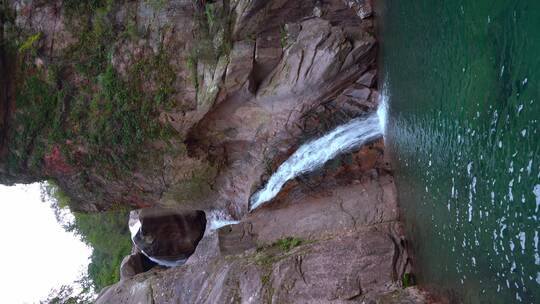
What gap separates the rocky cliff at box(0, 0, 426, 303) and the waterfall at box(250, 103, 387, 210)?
0.57 feet

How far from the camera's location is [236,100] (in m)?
10.8

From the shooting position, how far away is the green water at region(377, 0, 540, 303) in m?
4.94

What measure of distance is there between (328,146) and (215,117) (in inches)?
105

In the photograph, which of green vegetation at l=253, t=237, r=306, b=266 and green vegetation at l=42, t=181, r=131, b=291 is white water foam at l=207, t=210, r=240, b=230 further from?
green vegetation at l=42, t=181, r=131, b=291

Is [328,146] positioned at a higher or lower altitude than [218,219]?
higher

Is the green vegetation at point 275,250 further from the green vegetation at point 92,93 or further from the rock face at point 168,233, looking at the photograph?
the rock face at point 168,233

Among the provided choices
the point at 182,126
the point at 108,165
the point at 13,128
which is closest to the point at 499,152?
the point at 182,126

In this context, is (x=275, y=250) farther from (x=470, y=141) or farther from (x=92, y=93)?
(x=92, y=93)

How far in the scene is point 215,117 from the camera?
36.8ft

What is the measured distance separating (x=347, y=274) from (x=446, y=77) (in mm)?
3736

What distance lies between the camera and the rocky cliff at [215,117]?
9.80m

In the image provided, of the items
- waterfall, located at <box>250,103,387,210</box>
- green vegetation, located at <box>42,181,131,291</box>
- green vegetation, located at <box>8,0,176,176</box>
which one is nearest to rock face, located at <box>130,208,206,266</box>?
green vegetation, located at <box>8,0,176,176</box>

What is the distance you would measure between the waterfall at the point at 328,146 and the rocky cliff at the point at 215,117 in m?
0.17

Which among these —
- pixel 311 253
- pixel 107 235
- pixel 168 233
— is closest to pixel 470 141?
pixel 311 253
